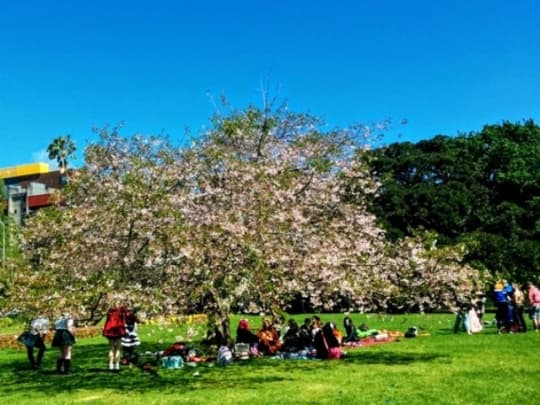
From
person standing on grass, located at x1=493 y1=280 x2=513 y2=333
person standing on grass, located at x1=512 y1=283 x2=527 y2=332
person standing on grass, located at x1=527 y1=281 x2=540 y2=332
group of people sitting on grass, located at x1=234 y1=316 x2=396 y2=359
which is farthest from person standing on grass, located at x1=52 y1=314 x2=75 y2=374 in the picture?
person standing on grass, located at x1=527 y1=281 x2=540 y2=332

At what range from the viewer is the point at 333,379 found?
1347 centimetres

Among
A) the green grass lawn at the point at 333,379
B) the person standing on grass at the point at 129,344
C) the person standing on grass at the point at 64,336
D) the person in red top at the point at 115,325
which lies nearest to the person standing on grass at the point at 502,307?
the green grass lawn at the point at 333,379

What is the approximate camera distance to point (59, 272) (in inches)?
589

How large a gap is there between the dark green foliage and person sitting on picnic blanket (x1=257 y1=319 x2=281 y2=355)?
23681 millimetres

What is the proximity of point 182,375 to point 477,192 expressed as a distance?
34133 millimetres

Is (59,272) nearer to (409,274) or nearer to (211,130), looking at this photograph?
(211,130)

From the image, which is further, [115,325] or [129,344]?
[129,344]

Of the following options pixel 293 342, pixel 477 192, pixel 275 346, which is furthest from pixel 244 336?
pixel 477 192

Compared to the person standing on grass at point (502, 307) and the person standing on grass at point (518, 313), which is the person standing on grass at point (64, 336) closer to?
the person standing on grass at point (502, 307)

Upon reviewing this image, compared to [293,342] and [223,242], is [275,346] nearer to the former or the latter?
[293,342]

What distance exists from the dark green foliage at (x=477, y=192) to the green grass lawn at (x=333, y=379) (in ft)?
73.1

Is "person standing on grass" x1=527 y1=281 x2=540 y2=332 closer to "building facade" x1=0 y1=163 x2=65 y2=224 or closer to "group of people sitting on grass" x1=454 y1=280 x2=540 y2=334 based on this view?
"group of people sitting on grass" x1=454 y1=280 x2=540 y2=334

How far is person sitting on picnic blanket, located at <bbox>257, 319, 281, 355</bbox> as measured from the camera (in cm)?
1848

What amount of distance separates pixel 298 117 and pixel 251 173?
5417mm
